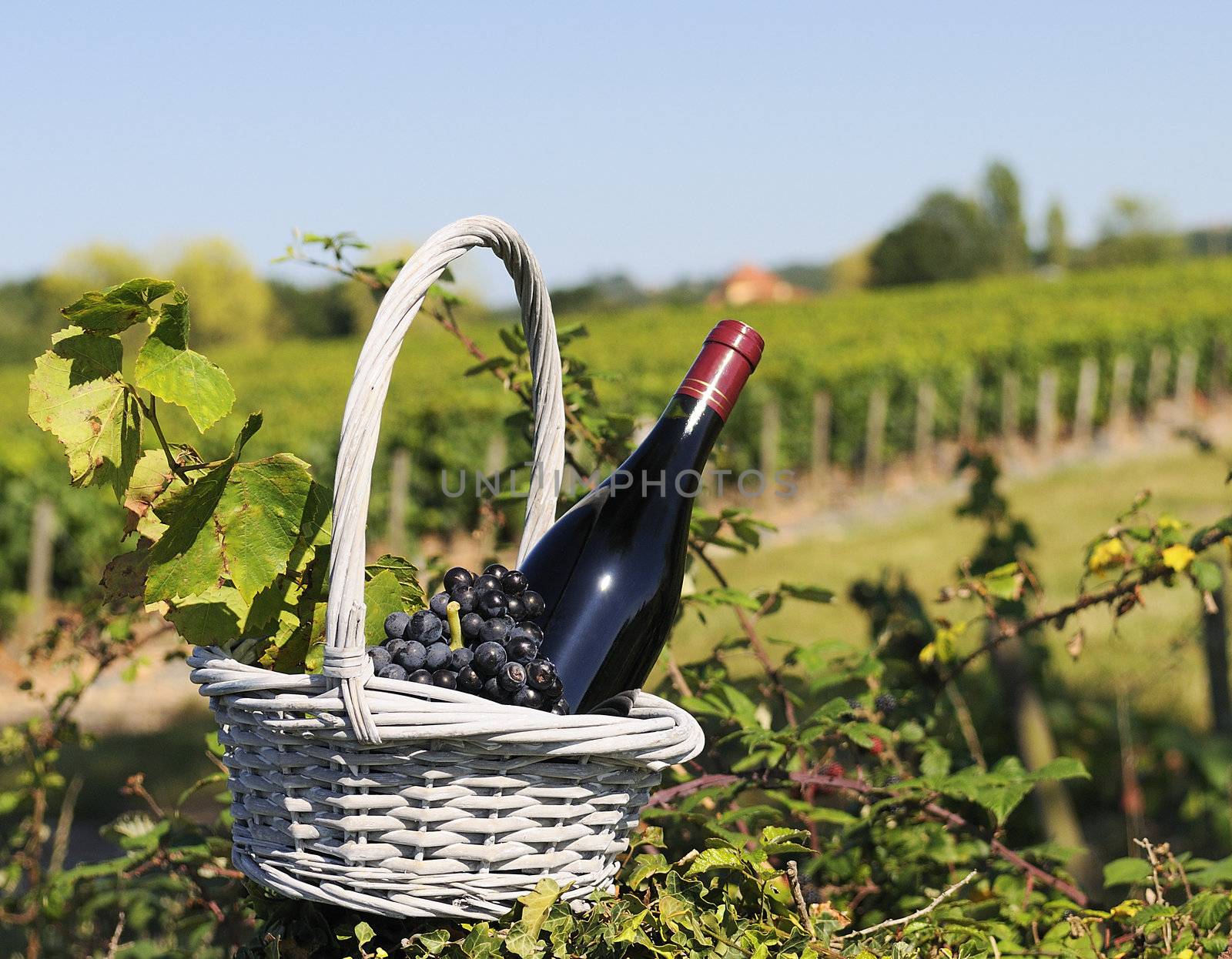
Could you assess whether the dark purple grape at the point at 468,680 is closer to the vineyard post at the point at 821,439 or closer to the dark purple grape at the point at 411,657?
the dark purple grape at the point at 411,657

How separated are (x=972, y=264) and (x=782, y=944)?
2684 inches

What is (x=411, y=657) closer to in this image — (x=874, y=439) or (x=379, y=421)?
(x=379, y=421)

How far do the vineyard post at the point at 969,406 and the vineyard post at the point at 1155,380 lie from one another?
377 centimetres

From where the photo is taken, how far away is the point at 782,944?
1.27 metres

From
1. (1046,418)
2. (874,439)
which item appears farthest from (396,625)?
(1046,418)

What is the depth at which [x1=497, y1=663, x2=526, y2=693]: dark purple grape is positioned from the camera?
4.12 ft

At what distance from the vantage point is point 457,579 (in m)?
1.38

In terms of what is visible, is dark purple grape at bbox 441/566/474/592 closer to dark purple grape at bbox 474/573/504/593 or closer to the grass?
dark purple grape at bbox 474/573/504/593

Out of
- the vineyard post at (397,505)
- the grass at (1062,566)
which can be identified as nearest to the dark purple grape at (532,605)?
the grass at (1062,566)

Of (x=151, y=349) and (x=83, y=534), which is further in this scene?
(x=83, y=534)

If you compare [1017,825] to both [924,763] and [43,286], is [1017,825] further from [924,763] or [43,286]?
[43,286]

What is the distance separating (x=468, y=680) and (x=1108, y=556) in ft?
4.14

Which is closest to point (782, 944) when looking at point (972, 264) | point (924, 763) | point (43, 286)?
point (924, 763)

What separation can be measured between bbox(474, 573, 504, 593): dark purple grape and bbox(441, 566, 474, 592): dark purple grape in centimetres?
1
